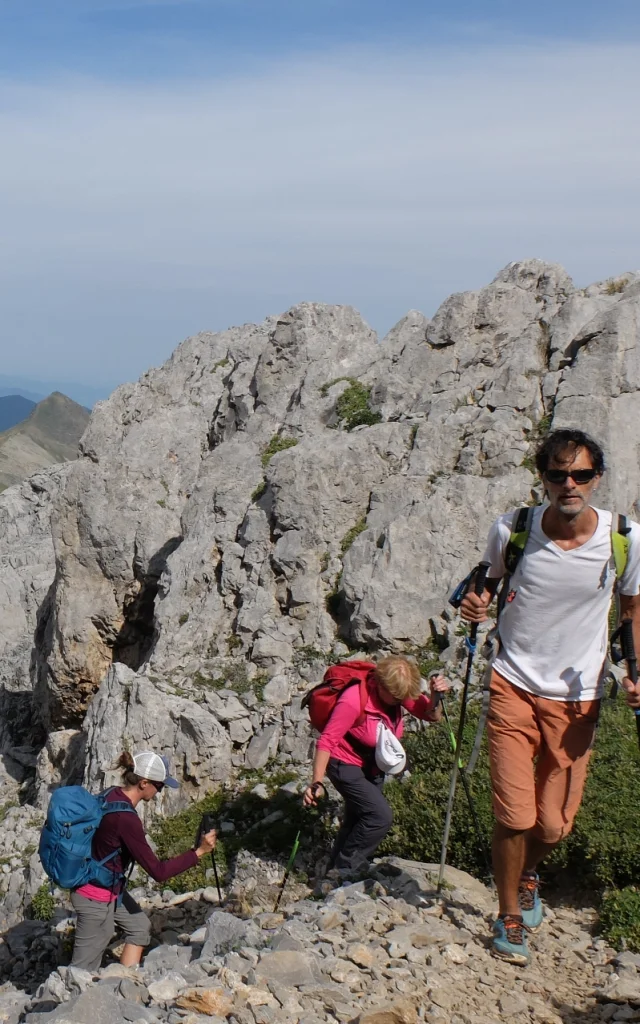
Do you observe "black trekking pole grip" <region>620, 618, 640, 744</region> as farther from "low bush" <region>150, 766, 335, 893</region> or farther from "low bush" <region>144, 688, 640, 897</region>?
"low bush" <region>150, 766, 335, 893</region>

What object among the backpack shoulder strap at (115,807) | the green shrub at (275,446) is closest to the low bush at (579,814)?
the backpack shoulder strap at (115,807)

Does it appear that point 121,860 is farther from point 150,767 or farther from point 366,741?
point 366,741

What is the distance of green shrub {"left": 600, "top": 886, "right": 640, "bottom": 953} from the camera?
7734 mm

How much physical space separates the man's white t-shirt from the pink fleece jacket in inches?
83.8

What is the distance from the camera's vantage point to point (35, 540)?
33.5 m

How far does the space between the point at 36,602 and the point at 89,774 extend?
16.7 m

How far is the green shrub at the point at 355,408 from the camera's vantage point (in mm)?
18141

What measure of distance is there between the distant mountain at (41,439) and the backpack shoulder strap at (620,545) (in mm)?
138672

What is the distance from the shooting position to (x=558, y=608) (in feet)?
21.7

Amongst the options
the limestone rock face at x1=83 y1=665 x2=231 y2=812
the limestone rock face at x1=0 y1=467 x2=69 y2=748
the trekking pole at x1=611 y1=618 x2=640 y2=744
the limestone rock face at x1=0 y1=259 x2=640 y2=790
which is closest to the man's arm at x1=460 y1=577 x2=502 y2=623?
the trekking pole at x1=611 y1=618 x2=640 y2=744

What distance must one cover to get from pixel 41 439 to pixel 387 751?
572ft

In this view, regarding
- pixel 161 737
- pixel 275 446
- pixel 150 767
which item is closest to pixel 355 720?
pixel 150 767

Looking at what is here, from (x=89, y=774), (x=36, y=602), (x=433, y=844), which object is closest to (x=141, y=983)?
(x=433, y=844)

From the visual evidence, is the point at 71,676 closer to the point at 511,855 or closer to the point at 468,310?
the point at 468,310
